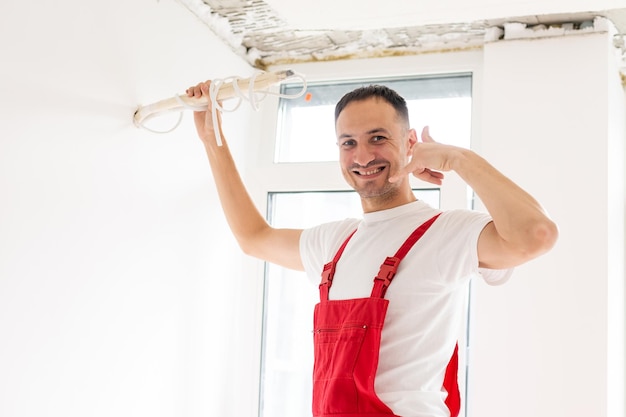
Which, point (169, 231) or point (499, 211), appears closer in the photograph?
point (499, 211)

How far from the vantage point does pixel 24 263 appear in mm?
1645

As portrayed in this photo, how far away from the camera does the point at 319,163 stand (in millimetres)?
2814

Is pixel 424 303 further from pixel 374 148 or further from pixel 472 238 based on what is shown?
pixel 374 148

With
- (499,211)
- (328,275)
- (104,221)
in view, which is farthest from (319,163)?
(499,211)

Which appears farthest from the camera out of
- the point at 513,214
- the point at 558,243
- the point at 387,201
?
the point at 558,243

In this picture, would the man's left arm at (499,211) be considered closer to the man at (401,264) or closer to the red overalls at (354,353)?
the man at (401,264)

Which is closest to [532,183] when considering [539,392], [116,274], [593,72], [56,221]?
[593,72]

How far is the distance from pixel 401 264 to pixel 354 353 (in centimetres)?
22

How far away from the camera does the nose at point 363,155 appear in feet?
5.36

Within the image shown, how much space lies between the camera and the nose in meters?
1.63

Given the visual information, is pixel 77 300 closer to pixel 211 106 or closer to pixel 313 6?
pixel 211 106

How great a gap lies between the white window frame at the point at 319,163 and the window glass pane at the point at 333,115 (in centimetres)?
4

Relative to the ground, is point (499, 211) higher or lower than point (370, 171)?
lower

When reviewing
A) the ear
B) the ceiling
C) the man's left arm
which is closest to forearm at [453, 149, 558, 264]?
the man's left arm
